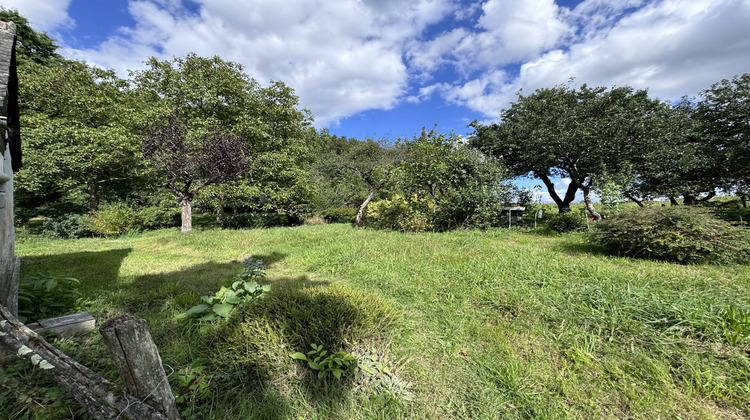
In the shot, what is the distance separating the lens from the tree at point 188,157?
9.16 metres

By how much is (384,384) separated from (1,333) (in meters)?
2.15

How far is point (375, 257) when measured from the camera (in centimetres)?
554

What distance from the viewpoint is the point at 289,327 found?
2.25m

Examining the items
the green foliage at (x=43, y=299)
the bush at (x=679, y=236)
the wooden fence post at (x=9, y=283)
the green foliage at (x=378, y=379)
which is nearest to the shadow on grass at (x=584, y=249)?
the bush at (x=679, y=236)

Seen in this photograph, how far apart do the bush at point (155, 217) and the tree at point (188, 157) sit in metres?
2.94

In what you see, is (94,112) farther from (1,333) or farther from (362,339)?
(362,339)

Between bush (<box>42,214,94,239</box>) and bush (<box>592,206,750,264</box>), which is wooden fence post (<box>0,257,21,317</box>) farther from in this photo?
bush (<box>42,214,94,239</box>)

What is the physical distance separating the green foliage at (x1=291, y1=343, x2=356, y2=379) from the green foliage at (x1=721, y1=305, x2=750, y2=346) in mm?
3074

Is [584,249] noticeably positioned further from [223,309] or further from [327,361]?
[223,309]

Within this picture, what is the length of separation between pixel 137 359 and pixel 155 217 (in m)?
14.2

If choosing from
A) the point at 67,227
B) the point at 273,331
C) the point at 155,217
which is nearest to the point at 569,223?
the point at 273,331

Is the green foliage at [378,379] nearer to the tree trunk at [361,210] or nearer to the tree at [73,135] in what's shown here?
the tree trunk at [361,210]

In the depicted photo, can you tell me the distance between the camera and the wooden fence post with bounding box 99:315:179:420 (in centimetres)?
103

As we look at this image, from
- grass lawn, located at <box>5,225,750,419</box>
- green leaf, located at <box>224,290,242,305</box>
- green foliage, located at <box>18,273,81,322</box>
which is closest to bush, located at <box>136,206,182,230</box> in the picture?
grass lawn, located at <box>5,225,750,419</box>
